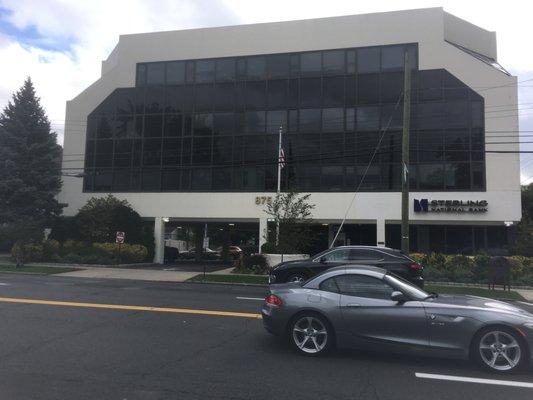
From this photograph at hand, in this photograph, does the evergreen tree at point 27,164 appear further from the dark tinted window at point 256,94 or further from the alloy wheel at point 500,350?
the alloy wheel at point 500,350

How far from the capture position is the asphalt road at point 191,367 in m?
5.73

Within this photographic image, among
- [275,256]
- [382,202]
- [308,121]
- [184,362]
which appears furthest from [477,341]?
[308,121]

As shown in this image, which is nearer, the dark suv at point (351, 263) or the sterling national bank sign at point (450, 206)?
the dark suv at point (351, 263)

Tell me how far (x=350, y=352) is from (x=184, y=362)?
244cm

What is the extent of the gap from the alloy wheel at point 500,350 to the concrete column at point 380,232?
76.2ft

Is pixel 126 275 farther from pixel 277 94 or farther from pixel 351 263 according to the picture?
pixel 277 94

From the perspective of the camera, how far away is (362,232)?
33.5 metres

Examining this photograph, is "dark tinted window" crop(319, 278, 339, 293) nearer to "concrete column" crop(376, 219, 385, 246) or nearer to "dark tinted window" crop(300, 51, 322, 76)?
"concrete column" crop(376, 219, 385, 246)

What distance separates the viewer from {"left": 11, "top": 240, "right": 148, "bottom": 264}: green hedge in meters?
28.5

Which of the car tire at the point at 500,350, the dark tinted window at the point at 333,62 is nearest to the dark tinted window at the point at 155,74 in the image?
the dark tinted window at the point at 333,62

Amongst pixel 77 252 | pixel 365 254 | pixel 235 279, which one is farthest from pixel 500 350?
pixel 77 252

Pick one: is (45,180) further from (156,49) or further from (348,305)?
(348,305)

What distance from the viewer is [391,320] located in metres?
7.14

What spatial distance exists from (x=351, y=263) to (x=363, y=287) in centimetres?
817
